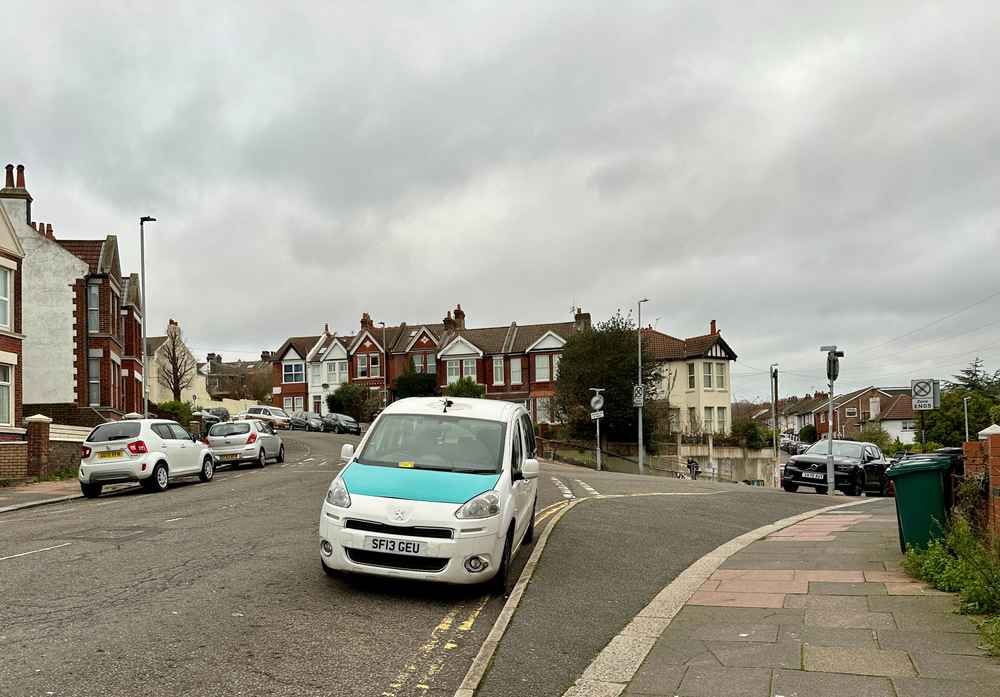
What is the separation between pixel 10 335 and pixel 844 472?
2485 centimetres

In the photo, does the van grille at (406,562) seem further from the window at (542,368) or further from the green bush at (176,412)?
the window at (542,368)

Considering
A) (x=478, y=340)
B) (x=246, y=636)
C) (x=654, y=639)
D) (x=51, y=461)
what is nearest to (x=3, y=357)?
(x=51, y=461)

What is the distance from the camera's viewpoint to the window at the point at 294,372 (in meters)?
79.2

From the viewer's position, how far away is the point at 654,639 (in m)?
6.66

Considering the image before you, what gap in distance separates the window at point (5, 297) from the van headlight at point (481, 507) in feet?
77.8

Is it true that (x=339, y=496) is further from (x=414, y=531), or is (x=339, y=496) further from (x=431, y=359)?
(x=431, y=359)

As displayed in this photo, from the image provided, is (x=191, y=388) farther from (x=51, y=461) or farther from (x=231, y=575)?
(x=231, y=575)

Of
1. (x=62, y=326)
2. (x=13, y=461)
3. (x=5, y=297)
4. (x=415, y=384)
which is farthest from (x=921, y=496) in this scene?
(x=415, y=384)

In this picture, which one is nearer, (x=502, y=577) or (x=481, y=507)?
(x=481, y=507)

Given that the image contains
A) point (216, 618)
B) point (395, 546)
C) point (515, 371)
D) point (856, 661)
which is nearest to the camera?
point (856, 661)

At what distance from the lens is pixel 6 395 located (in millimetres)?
26859

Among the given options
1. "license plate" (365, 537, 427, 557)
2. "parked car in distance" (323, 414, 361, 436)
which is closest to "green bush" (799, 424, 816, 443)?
"parked car in distance" (323, 414, 361, 436)

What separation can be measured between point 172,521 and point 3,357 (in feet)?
53.2

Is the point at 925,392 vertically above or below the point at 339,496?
above
